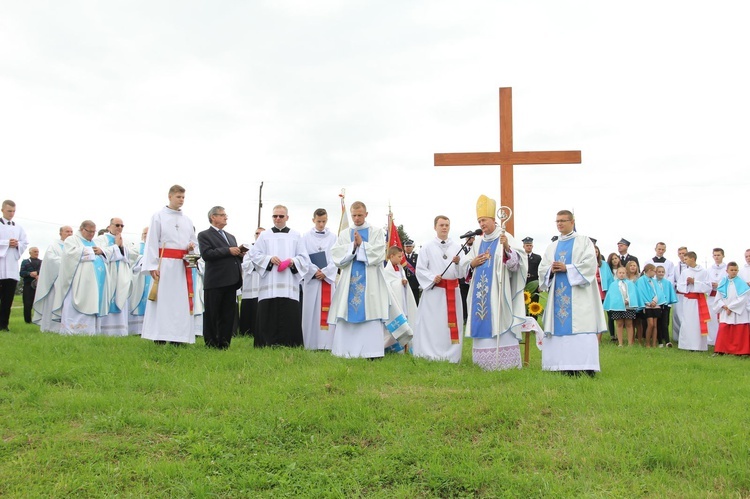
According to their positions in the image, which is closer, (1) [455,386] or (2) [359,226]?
(1) [455,386]

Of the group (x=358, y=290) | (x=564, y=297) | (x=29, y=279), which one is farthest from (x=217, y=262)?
(x=29, y=279)

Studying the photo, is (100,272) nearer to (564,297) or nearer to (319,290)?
(319,290)

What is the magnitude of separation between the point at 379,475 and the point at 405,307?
7194 mm

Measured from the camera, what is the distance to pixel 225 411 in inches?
256

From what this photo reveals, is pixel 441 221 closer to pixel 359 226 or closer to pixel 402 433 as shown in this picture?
pixel 359 226

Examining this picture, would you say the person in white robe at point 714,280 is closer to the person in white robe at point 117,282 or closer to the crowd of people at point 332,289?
the crowd of people at point 332,289

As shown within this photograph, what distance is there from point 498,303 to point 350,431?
11.9 feet

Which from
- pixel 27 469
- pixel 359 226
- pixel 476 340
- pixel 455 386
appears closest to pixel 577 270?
pixel 476 340

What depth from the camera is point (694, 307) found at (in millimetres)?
14523

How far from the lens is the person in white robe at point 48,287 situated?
12469 millimetres

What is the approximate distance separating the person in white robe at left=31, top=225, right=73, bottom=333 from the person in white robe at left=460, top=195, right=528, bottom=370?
306 inches

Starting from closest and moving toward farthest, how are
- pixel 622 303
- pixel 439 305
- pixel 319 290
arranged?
pixel 439 305 < pixel 319 290 < pixel 622 303

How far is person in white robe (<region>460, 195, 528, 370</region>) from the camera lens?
9.27 metres

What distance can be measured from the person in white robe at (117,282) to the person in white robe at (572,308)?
8151 millimetres
